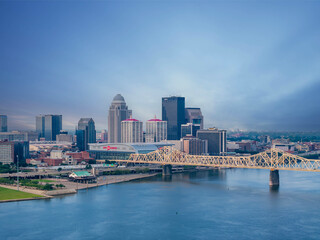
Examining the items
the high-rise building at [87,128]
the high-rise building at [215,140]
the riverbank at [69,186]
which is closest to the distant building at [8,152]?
the riverbank at [69,186]

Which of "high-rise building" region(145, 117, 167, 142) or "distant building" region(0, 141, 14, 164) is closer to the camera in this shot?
"distant building" region(0, 141, 14, 164)

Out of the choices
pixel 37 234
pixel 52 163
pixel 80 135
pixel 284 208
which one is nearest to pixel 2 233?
pixel 37 234

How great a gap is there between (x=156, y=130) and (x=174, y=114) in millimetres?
10989

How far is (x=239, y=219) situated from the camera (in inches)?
1144

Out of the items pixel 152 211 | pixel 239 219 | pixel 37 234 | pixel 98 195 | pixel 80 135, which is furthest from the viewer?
pixel 80 135

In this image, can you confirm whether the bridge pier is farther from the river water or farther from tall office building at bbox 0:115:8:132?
tall office building at bbox 0:115:8:132

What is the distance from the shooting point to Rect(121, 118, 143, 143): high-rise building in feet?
357

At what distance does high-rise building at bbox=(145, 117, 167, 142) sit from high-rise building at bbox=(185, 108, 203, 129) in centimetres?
1229

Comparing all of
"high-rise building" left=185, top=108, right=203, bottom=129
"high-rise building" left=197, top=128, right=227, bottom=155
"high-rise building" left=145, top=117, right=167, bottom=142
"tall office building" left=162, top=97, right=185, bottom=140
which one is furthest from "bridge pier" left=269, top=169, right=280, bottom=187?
"high-rise building" left=185, top=108, right=203, bottom=129

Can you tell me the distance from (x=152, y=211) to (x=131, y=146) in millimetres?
44599

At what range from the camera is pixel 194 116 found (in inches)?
5138

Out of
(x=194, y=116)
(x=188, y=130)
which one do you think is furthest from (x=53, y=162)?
(x=194, y=116)

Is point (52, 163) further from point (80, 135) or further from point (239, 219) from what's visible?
point (239, 219)

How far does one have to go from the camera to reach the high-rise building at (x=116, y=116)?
119 meters
